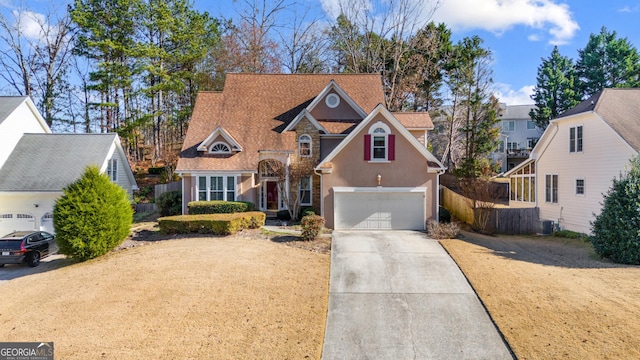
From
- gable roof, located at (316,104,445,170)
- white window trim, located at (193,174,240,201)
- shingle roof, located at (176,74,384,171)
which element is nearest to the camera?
gable roof, located at (316,104,445,170)

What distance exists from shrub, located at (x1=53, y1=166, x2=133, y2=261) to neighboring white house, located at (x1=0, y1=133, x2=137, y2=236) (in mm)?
6274

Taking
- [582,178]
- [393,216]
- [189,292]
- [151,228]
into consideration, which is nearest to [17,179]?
[151,228]

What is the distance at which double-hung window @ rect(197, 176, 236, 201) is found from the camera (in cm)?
2172

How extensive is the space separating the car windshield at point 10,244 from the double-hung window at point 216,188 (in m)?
8.49

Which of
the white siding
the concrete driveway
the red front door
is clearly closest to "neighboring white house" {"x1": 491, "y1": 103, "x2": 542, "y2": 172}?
the white siding

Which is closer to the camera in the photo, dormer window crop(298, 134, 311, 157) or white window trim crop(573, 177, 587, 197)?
white window trim crop(573, 177, 587, 197)

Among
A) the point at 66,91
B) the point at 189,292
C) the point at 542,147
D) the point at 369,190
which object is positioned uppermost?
the point at 66,91

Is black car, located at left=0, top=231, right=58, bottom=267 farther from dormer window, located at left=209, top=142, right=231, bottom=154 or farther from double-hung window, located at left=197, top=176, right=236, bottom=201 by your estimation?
dormer window, located at left=209, top=142, right=231, bottom=154

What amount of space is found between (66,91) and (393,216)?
37.7 meters

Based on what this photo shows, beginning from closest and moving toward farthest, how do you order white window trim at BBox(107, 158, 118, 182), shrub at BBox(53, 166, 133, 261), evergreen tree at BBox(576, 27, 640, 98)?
shrub at BBox(53, 166, 133, 261), white window trim at BBox(107, 158, 118, 182), evergreen tree at BBox(576, 27, 640, 98)

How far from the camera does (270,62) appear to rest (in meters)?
37.7

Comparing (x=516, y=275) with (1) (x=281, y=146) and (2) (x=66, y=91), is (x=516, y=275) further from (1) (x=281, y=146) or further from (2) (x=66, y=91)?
(2) (x=66, y=91)

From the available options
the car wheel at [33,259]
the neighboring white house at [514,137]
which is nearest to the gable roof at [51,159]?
the car wheel at [33,259]

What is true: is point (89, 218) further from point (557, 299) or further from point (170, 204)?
point (557, 299)
